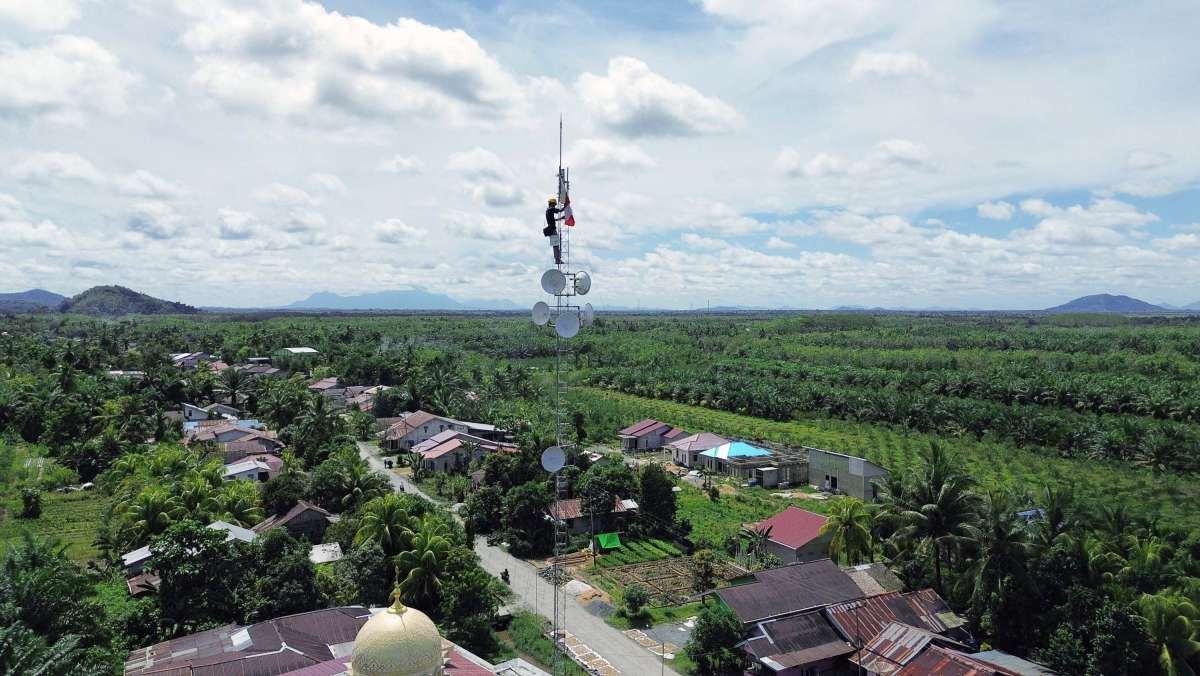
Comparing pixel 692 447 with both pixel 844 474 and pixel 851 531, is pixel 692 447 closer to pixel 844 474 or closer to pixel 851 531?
pixel 844 474

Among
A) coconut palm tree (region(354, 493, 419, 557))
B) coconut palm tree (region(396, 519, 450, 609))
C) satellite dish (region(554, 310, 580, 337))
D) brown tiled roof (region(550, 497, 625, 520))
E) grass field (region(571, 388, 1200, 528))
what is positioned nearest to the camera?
satellite dish (region(554, 310, 580, 337))

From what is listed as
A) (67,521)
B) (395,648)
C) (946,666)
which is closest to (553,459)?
(395,648)

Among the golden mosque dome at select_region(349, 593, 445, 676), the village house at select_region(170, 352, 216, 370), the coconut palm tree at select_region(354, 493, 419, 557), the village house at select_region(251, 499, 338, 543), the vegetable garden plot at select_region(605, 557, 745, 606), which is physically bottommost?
the vegetable garden plot at select_region(605, 557, 745, 606)

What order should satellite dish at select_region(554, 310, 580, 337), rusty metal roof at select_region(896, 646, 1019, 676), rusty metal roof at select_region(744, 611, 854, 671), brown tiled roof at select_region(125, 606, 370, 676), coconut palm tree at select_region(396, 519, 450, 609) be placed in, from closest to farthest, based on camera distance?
satellite dish at select_region(554, 310, 580, 337)
brown tiled roof at select_region(125, 606, 370, 676)
rusty metal roof at select_region(896, 646, 1019, 676)
rusty metal roof at select_region(744, 611, 854, 671)
coconut palm tree at select_region(396, 519, 450, 609)

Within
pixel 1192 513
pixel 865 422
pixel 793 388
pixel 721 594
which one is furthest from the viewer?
pixel 793 388

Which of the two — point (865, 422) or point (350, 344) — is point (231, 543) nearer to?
point (865, 422)

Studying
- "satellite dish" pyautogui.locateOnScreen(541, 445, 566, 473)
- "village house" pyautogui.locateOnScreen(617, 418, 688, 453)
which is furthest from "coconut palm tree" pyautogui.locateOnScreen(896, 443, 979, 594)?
"village house" pyautogui.locateOnScreen(617, 418, 688, 453)

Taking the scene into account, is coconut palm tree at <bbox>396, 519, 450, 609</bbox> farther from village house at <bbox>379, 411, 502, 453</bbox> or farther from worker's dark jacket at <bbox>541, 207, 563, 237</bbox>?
village house at <bbox>379, 411, 502, 453</bbox>

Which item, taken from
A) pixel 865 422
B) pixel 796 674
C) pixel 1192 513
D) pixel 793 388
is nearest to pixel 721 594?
pixel 796 674
